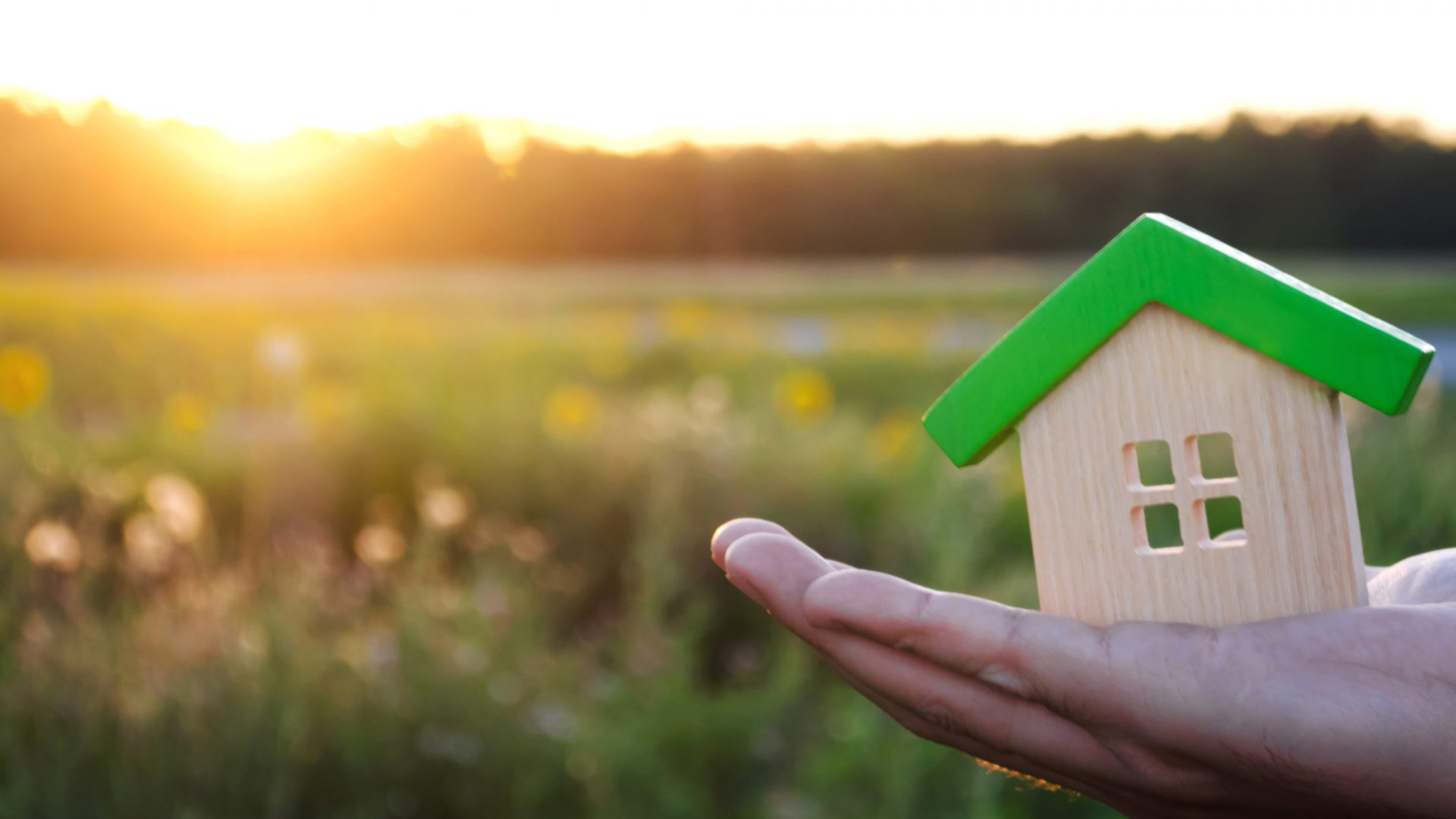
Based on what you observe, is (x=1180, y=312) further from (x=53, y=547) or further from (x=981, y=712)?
(x=53, y=547)

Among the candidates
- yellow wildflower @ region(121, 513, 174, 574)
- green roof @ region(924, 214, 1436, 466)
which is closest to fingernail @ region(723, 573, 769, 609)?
green roof @ region(924, 214, 1436, 466)

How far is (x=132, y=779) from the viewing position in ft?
7.98

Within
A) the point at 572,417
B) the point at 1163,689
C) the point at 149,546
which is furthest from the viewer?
the point at 572,417

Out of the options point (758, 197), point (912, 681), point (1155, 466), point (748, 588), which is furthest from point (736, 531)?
point (758, 197)

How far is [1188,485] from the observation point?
3.62 feet

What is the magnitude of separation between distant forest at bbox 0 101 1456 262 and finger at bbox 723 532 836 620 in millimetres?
5895

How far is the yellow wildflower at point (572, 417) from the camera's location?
14.4 feet

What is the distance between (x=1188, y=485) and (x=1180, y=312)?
0.17 meters

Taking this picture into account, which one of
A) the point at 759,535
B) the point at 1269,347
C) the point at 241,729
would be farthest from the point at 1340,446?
the point at 241,729

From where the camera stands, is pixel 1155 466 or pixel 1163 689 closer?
pixel 1163 689

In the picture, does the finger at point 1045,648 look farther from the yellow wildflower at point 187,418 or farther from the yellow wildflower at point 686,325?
the yellow wildflower at point 686,325

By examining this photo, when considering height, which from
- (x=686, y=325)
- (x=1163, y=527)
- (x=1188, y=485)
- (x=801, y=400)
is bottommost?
(x=1163, y=527)

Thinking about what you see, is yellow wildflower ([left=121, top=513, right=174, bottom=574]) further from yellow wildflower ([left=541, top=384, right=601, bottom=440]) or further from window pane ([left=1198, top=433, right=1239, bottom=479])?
window pane ([left=1198, top=433, right=1239, bottom=479])

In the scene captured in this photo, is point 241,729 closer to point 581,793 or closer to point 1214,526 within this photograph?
point 581,793
